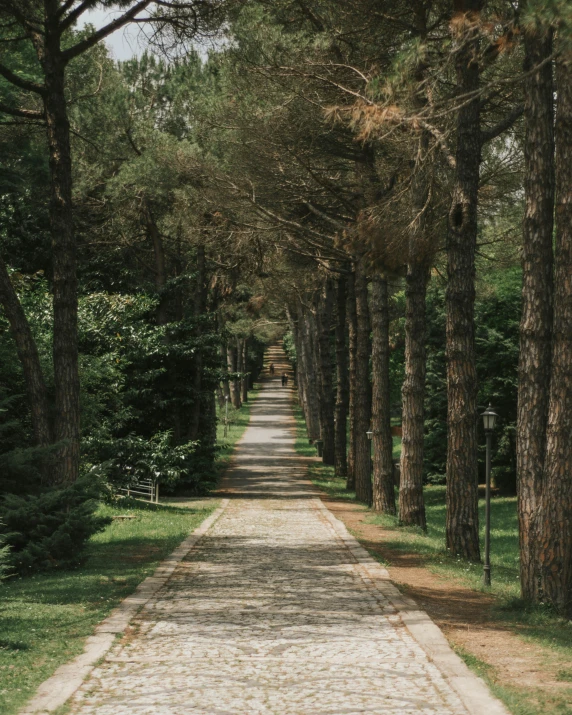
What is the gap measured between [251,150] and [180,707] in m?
15.9

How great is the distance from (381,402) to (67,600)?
1283cm

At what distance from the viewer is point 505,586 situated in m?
12.9

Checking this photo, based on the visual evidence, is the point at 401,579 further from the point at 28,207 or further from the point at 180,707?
the point at 28,207

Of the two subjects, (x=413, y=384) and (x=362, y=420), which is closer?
(x=413, y=384)

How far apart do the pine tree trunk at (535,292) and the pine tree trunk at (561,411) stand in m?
0.43

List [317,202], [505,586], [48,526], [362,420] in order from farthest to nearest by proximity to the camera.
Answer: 1. [362,420]
2. [317,202]
3. [505,586]
4. [48,526]

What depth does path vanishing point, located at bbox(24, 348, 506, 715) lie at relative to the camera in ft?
22.2

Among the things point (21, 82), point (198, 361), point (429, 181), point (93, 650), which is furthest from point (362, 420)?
point (93, 650)

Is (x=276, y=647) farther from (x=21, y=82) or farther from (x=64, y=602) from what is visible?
(x=21, y=82)

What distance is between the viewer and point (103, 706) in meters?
6.64

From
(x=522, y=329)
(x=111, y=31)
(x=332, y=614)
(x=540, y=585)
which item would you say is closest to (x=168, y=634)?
(x=332, y=614)

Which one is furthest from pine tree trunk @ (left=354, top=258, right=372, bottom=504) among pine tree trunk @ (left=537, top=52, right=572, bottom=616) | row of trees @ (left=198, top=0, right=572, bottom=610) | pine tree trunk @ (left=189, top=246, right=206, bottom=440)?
pine tree trunk @ (left=537, top=52, right=572, bottom=616)

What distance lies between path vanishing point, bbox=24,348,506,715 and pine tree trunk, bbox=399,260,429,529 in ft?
13.4

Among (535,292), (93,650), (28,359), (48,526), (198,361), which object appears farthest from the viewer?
(198,361)
